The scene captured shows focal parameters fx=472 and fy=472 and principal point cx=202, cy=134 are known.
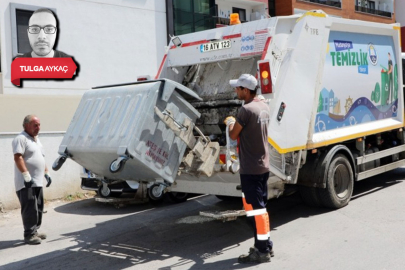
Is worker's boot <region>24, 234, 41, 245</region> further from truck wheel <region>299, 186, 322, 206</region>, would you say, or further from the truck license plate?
truck wheel <region>299, 186, 322, 206</region>

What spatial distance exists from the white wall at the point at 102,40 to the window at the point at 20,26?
0.08m

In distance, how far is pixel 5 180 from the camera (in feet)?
28.4

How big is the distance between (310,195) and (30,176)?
3.66 m

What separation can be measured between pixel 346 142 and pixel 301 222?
1609 mm

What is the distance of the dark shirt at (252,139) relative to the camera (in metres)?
4.63

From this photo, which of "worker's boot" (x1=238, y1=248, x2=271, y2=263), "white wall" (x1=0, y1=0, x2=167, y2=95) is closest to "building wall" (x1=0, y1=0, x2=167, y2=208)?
"white wall" (x1=0, y1=0, x2=167, y2=95)

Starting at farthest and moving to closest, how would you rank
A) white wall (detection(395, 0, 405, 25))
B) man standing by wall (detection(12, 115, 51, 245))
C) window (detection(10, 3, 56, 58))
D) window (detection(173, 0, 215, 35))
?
1. white wall (detection(395, 0, 405, 25))
2. window (detection(173, 0, 215, 35))
3. window (detection(10, 3, 56, 58))
4. man standing by wall (detection(12, 115, 51, 245))

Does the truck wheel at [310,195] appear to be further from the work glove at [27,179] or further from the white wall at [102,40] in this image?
the white wall at [102,40]

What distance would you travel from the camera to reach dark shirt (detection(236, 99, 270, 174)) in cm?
463

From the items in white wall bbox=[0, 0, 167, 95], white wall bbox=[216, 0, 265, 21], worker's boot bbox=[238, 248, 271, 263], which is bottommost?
worker's boot bbox=[238, 248, 271, 263]

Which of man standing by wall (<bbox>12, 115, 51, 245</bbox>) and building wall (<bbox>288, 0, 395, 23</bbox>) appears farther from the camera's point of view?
building wall (<bbox>288, 0, 395, 23</bbox>)

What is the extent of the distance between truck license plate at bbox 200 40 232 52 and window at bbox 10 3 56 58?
5.58 m

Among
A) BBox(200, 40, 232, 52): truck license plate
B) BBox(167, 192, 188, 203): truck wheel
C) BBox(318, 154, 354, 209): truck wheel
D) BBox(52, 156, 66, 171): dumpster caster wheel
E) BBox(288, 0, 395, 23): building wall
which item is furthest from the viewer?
BBox(288, 0, 395, 23): building wall

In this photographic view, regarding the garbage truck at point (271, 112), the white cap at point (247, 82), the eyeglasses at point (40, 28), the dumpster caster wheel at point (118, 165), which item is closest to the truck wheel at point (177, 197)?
the garbage truck at point (271, 112)
